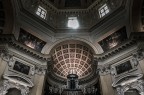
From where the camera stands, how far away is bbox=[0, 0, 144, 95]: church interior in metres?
17.8

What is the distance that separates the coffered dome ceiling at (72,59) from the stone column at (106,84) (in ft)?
17.2

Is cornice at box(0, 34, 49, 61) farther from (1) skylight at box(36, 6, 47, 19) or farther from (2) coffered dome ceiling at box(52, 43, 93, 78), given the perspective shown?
(1) skylight at box(36, 6, 47, 19)

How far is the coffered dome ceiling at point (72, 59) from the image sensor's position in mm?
24594

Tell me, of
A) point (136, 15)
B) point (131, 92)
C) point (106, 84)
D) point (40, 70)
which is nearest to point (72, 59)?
point (40, 70)

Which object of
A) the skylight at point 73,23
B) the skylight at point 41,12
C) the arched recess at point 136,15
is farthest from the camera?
the skylight at point 73,23

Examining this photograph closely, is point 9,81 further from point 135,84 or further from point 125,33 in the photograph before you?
point 125,33

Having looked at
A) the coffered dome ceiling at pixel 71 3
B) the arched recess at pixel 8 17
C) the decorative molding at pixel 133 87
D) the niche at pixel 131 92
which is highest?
the coffered dome ceiling at pixel 71 3

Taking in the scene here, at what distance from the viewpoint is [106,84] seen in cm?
1870

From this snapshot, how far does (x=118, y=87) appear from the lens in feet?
57.1

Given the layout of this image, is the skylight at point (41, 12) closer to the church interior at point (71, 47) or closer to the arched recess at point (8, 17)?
the church interior at point (71, 47)

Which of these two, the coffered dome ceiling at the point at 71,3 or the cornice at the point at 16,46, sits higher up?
the coffered dome ceiling at the point at 71,3

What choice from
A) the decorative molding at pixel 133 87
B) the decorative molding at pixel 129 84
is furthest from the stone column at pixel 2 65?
the decorative molding at pixel 133 87

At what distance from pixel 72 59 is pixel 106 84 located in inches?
351

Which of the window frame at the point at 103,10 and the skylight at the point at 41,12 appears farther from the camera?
the skylight at the point at 41,12
